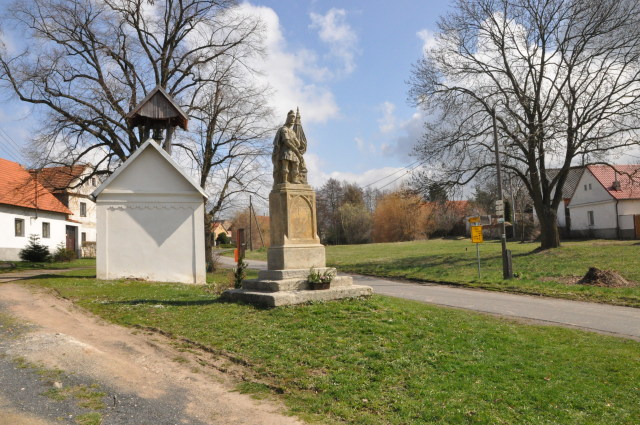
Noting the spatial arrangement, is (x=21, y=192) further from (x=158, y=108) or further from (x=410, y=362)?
(x=410, y=362)

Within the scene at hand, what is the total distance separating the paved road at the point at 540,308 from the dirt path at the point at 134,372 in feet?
26.3

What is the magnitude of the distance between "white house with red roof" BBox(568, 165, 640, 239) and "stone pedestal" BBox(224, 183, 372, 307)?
111ft

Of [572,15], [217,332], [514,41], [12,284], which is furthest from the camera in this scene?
[514,41]

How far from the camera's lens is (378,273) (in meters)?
25.9

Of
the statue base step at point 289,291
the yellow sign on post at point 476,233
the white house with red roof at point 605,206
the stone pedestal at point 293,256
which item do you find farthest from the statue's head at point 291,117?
the white house with red roof at point 605,206

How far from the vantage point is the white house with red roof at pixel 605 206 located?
39875 mm

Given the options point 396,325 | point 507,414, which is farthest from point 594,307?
point 507,414

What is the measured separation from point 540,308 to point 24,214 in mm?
32173

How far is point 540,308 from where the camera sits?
43.4 ft

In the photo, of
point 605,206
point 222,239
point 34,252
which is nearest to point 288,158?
point 34,252

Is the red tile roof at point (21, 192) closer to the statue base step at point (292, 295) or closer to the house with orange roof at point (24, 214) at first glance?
the house with orange roof at point (24, 214)

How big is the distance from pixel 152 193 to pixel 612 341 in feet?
54.4

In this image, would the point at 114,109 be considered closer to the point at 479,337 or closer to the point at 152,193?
the point at 152,193

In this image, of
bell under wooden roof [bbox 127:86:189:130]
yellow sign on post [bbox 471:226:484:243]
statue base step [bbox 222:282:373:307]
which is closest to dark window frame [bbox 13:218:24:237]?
bell under wooden roof [bbox 127:86:189:130]
